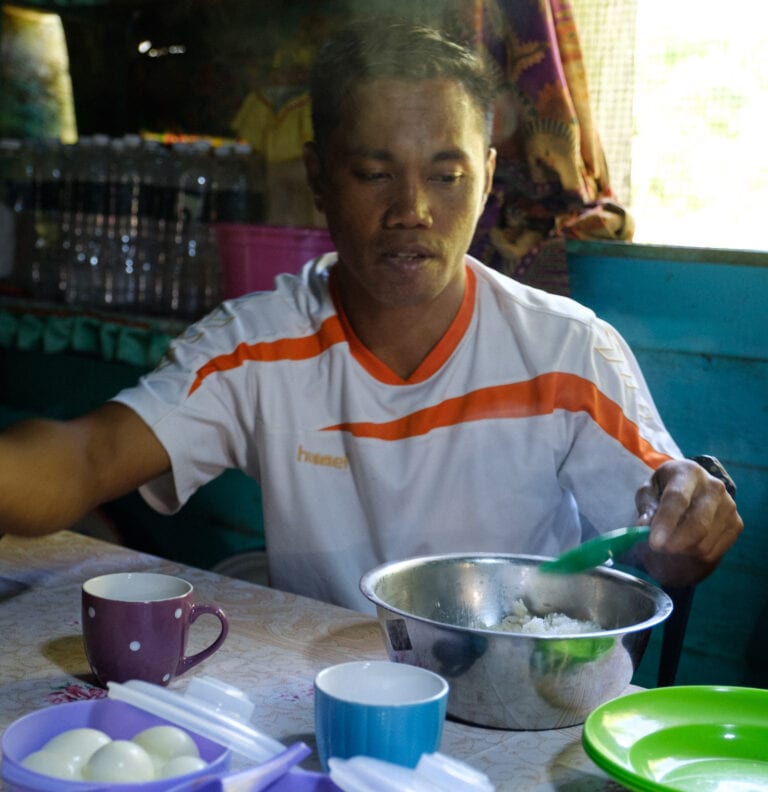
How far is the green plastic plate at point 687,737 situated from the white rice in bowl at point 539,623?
0.48ft

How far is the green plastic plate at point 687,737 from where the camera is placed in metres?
0.85

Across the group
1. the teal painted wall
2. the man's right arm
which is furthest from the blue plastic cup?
the teal painted wall

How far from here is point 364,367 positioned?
1.56 metres

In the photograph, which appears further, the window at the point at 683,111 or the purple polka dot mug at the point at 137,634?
the window at the point at 683,111

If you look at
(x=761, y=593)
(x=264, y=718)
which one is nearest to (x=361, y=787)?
(x=264, y=718)

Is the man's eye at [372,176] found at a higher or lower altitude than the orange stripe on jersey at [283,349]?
higher

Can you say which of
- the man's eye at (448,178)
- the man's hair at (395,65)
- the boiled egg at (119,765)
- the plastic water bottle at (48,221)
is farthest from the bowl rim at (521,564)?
the plastic water bottle at (48,221)

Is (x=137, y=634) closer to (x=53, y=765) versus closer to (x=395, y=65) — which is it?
(x=53, y=765)

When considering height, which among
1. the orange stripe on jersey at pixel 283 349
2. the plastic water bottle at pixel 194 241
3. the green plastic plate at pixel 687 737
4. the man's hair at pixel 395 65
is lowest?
the green plastic plate at pixel 687 737

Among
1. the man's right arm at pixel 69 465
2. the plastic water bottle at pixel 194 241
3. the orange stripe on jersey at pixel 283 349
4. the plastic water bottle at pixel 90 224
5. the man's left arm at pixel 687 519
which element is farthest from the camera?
the plastic water bottle at pixel 90 224

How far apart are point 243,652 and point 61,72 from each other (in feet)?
8.32

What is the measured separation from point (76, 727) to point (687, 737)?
50cm

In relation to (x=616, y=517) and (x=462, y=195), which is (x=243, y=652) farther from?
(x=462, y=195)

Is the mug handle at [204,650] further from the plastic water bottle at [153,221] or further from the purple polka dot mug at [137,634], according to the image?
the plastic water bottle at [153,221]
